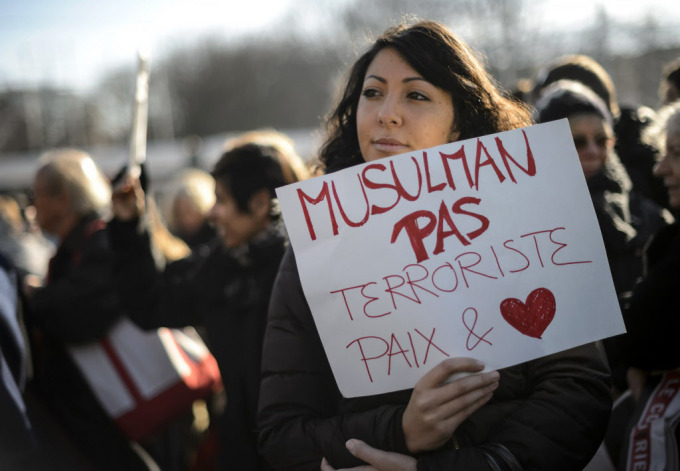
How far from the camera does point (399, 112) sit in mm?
1562

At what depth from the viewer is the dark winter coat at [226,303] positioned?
2455 millimetres

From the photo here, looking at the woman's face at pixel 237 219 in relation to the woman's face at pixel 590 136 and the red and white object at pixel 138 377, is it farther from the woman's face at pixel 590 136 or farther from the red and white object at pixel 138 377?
the woman's face at pixel 590 136

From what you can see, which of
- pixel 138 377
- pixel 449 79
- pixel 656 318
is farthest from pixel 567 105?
pixel 138 377

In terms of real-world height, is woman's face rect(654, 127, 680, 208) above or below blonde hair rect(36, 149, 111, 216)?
below

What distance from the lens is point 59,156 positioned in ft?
11.6

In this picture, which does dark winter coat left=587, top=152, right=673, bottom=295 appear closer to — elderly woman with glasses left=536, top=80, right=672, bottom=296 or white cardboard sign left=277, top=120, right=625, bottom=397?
elderly woman with glasses left=536, top=80, right=672, bottom=296

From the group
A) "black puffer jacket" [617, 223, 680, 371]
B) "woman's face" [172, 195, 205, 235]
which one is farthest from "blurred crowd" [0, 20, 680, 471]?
"woman's face" [172, 195, 205, 235]

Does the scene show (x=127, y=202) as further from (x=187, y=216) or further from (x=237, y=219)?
(x=187, y=216)

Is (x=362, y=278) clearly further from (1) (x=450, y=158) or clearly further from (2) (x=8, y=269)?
(2) (x=8, y=269)

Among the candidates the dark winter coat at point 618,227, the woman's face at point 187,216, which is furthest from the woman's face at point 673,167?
the woman's face at point 187,216

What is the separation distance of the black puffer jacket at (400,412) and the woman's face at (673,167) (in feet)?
2.98

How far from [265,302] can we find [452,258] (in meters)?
1.19

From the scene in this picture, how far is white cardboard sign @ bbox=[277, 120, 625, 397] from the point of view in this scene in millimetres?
1360

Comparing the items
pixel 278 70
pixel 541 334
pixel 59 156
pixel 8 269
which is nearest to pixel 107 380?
pixel 8 269
